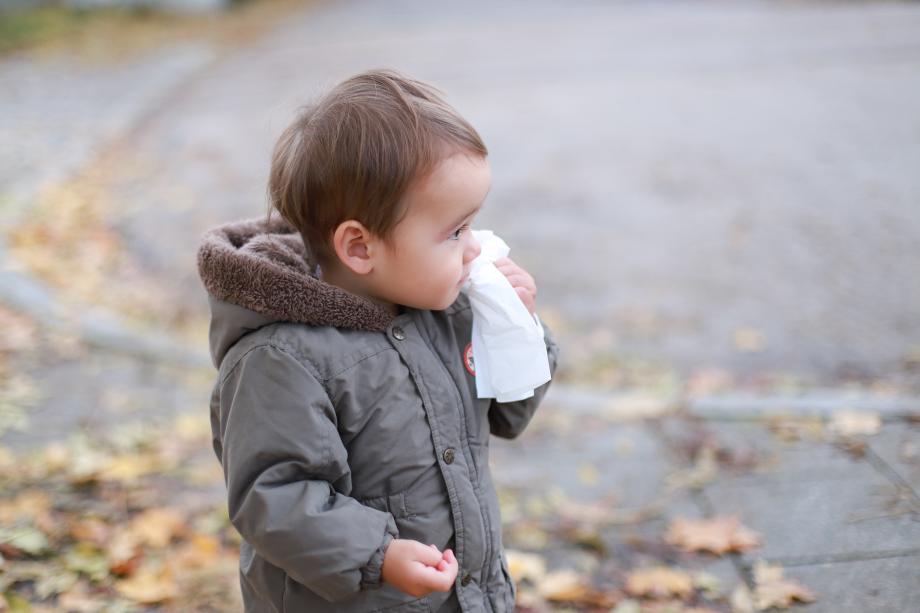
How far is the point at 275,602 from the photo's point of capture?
196cm

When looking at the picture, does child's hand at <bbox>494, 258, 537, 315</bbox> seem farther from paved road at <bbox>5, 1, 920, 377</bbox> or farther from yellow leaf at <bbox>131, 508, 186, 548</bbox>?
yellow leaf at <bbox>131, 508, 186, 548</bbox>

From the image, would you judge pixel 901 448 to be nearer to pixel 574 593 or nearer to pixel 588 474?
pixel 588 474

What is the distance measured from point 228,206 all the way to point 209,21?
9106mm

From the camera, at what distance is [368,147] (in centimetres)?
173

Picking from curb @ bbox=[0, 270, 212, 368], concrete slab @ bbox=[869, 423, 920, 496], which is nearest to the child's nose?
concrete slab @ bbox=[869, 423, 920, 496]

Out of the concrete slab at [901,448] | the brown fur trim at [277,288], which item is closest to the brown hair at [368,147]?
the brown fur trim at [277,288]

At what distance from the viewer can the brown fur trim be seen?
178 cm

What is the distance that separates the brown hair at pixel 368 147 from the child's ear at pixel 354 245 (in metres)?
0.02

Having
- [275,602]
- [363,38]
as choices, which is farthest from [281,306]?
[363,38]

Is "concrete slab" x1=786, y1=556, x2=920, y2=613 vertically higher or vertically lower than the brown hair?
lower

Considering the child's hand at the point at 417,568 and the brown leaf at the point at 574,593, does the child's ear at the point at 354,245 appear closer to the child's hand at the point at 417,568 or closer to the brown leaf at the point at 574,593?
the child's hand at the point at 417,568

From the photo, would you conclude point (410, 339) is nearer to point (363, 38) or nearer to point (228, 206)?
point (228, 206)

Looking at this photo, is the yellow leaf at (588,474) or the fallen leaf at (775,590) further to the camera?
the yellow leaf at (588,474)

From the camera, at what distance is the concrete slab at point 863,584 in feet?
8.14
